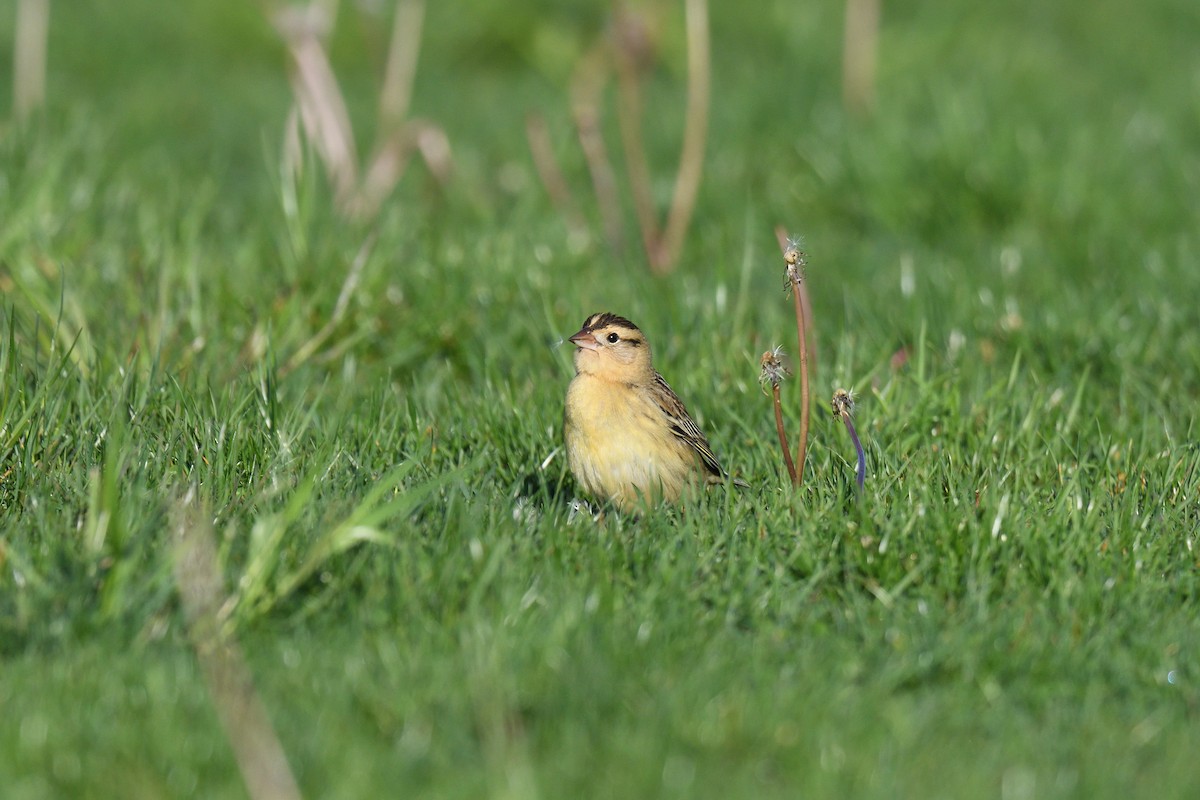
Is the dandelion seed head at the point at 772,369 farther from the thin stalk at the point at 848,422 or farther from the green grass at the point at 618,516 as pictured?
the green grass at the point at 618,516

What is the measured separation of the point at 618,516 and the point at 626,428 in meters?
0.51

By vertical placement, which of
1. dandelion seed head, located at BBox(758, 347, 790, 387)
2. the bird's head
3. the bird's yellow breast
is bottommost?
the bird's yellow breast

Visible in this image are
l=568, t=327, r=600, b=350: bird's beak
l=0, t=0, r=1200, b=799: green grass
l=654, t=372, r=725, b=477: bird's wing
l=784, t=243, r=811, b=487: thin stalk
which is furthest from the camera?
l=568, t=327, r=600, b=350: bird's beak

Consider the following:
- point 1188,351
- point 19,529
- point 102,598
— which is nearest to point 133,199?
point 19,529

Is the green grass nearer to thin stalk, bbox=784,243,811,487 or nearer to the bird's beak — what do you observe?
thin stalk, bbox=784,243,811,487

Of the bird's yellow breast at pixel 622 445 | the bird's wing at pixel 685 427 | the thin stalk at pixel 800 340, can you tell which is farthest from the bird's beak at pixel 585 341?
the thin stalk at pixel 800 340

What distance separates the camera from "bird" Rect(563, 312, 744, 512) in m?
4.99

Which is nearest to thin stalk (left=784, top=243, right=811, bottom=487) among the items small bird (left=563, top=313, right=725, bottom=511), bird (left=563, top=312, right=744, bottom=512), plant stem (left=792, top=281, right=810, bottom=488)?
plant stem (left=792, top=281, right=810, bottom=488)

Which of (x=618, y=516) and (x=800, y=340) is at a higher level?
(x=800, y=340)

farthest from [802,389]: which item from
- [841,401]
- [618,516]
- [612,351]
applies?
[612,351]

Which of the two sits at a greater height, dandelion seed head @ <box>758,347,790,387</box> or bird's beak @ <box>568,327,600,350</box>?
dandelion seed head @ <box>758,347,790,387</box>

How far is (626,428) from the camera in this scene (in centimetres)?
509

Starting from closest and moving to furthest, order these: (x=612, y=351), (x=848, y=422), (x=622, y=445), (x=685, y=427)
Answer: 1. (x=848, y=422)
2. (x=622, y=445)
3. (x=685, y=427)
4. (x=612, y=351)

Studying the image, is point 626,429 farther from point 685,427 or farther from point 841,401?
point 841,401
